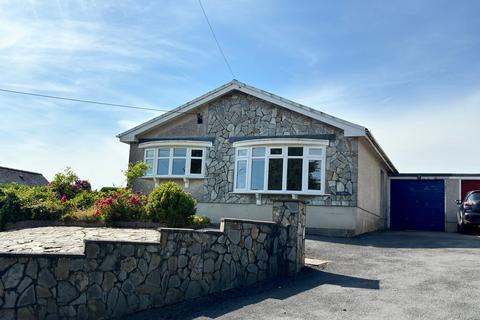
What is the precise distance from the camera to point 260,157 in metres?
17.1

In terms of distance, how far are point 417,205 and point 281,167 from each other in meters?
9.69

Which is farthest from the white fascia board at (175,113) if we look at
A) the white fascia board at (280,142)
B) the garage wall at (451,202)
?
the garage wall at (451,202)

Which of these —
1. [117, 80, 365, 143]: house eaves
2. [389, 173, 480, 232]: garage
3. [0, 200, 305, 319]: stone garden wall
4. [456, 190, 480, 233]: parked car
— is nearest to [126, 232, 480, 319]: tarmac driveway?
[0, 200, 305, 319]: stone garden wall

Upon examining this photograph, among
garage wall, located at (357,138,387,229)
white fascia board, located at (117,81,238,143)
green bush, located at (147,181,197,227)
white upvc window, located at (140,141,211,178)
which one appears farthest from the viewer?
white upvc window, located at (140,141,211,178)

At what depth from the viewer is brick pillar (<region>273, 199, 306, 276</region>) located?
9523 mm

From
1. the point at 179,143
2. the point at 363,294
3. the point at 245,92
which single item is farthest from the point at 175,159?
the point at 363,294

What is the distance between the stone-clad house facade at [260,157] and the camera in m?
16.0

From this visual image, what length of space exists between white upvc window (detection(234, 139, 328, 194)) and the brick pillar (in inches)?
245

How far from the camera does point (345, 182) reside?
15.9 metres

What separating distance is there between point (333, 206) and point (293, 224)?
644 centimetres

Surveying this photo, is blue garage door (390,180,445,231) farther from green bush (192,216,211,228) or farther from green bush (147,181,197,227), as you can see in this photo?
green bush (147,181,197,227)

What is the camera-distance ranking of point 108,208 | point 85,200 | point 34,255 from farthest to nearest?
point 85,200
point 108,208
point 34,255

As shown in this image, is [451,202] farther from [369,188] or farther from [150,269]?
[150,269]

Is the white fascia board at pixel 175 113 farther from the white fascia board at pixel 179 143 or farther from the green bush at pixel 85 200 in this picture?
the green bush at pixel 85 200
